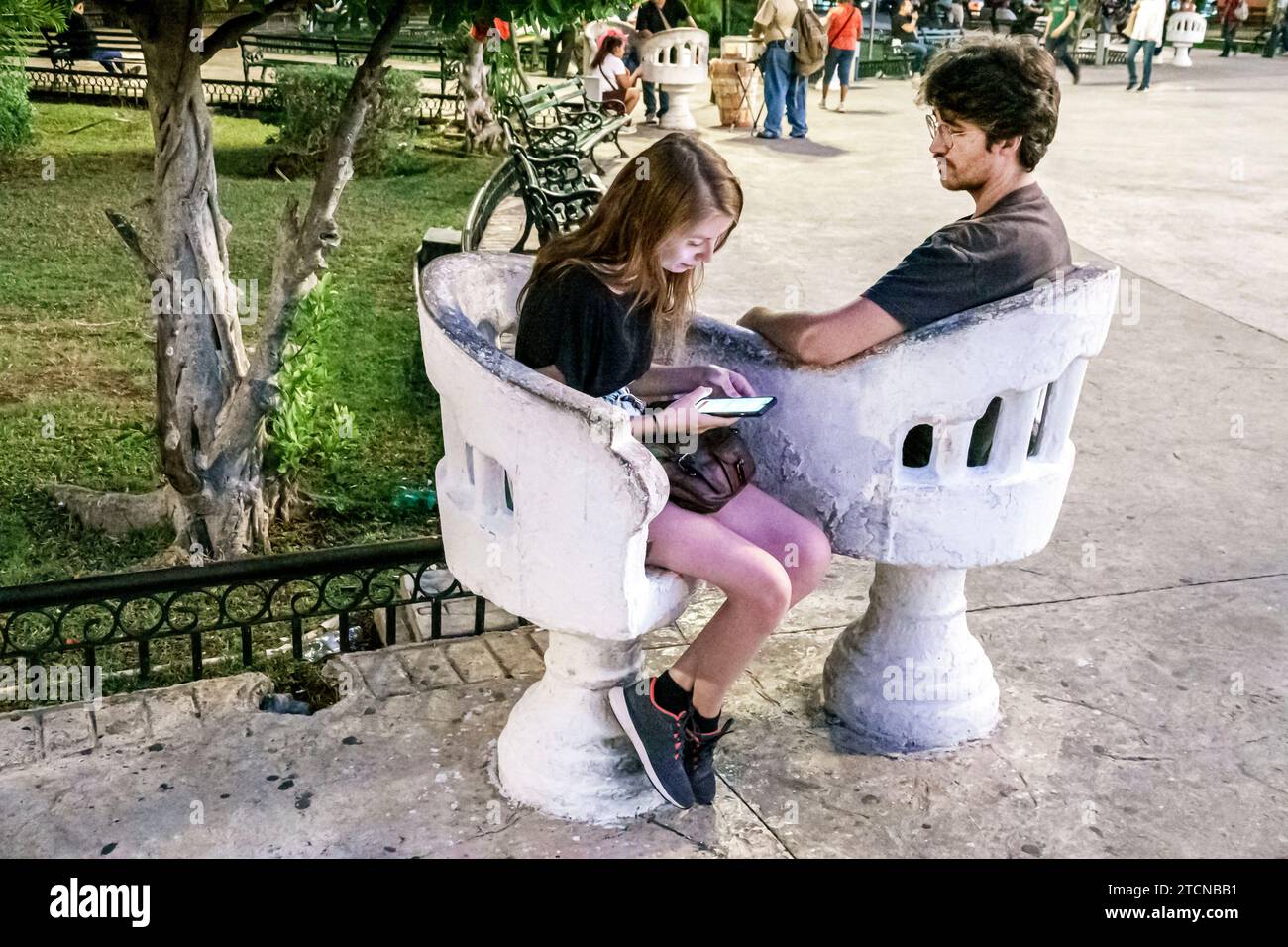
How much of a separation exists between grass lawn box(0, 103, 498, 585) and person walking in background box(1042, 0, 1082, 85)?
34.8 ft

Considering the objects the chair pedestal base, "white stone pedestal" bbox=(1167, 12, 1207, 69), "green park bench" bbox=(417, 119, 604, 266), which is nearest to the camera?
"green park bench" bbox=(417, 119, 604, 266)

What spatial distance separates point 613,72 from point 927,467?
11492 mm

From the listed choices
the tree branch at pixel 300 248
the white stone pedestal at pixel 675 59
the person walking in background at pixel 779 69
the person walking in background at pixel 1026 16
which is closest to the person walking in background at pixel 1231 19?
the person walking in background at pixel 1026 16

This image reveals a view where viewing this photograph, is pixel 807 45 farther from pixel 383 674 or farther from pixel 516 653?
pixel 383 674

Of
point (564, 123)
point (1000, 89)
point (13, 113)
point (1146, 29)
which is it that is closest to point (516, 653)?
point (1000, 89)

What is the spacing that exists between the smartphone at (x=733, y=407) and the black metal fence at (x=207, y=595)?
4.24 feet

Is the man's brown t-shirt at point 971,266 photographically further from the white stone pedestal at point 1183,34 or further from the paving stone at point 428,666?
the white stone pedestal at point 1183,34

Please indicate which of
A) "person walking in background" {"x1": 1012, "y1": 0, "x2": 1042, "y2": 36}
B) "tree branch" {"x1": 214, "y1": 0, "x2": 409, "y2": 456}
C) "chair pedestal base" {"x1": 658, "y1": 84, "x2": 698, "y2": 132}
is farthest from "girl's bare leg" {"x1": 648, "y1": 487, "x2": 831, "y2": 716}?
"person walking in background" {"x1": 1012, "y1": 0, "x2": 1042, "y2": 36}

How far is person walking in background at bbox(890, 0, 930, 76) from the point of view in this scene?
21.1 m

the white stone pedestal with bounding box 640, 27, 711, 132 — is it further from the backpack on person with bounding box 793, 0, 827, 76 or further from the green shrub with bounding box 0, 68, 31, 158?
the green shrub with bounding box 0, 68, 31, 158

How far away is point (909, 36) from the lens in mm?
25000

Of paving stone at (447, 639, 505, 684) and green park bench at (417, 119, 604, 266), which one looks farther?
green park bench at (417, 119, 604, 266)

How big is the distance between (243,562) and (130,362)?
385 cm
